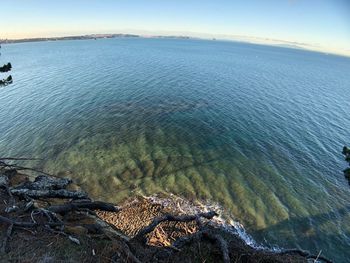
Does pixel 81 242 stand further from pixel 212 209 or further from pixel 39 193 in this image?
pixel 212 209

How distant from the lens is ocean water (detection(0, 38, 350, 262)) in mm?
20109

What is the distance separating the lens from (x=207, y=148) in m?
28.8

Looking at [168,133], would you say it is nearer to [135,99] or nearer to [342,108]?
[135,99]

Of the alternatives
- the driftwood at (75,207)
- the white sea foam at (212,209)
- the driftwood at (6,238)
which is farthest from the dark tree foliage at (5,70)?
the driftwood at (6,238)

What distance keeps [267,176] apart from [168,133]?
14039 mm

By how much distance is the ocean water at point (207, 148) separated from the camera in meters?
20.1

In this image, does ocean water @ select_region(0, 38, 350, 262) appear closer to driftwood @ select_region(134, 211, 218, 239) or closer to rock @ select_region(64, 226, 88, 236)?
driftwood @ select_region(134, 211, 218, 239)

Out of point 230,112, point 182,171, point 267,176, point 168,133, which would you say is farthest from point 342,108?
point 182,171

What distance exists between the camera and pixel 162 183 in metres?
22.0

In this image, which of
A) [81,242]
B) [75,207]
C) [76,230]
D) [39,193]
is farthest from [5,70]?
[81,242]

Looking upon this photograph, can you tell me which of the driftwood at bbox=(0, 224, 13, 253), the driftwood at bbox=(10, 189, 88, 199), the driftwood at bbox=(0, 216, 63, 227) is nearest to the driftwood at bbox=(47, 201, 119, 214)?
the driftwood at bbox=(0, 216, 63, 227)

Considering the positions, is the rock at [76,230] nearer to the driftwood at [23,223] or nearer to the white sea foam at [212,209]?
the driftwood at [23,223]

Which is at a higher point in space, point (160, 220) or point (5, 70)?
point (5, 70)

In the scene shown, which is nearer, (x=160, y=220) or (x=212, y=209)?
(x=160, y=220)
